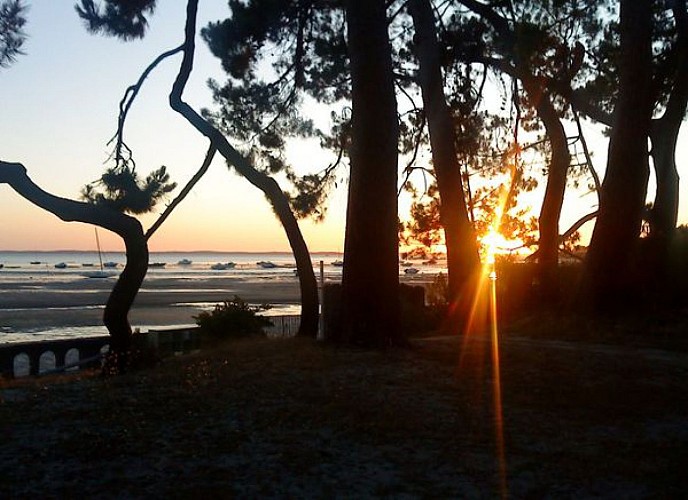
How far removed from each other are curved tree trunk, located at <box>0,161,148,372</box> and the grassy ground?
2759 millimetres

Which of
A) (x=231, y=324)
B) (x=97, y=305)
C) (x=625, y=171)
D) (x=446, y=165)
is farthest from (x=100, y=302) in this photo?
(x=625, y=171)

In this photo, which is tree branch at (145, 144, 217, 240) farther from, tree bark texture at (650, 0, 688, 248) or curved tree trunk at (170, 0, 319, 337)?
tree bark texture at (650, 0, 688, 248)

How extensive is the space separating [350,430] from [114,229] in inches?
279

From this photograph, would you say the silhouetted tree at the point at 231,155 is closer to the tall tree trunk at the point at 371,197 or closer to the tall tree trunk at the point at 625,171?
the tall tree trunk at the point at 371,197

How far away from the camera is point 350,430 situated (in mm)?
7070

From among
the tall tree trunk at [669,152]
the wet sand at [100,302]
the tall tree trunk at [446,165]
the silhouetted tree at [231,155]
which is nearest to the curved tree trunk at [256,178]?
the silhouetted tree at [231,155]

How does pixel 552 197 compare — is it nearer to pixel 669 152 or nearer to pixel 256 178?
pixel 669 152

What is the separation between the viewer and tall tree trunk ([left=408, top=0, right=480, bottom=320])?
62.7 feet

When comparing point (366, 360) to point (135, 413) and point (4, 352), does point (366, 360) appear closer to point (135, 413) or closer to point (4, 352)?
point (135, 413)

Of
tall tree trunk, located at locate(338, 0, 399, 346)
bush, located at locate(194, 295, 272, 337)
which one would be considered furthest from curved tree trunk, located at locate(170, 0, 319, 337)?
tall tree trunk, located at locate(338, 0, 399, 346)

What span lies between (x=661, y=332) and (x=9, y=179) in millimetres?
10582

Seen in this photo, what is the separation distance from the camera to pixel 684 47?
59.4 ft

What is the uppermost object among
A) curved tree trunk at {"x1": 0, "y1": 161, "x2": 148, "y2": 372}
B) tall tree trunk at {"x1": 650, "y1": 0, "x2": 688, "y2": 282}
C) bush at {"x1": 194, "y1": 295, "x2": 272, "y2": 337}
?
tall tree trunk at {"x1": 650, "y1": 0, "x2": 688, "y2": 282}

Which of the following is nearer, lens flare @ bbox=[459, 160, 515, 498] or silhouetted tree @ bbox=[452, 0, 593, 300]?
lens flare @ bbox=[459, 160, 515, 498]
